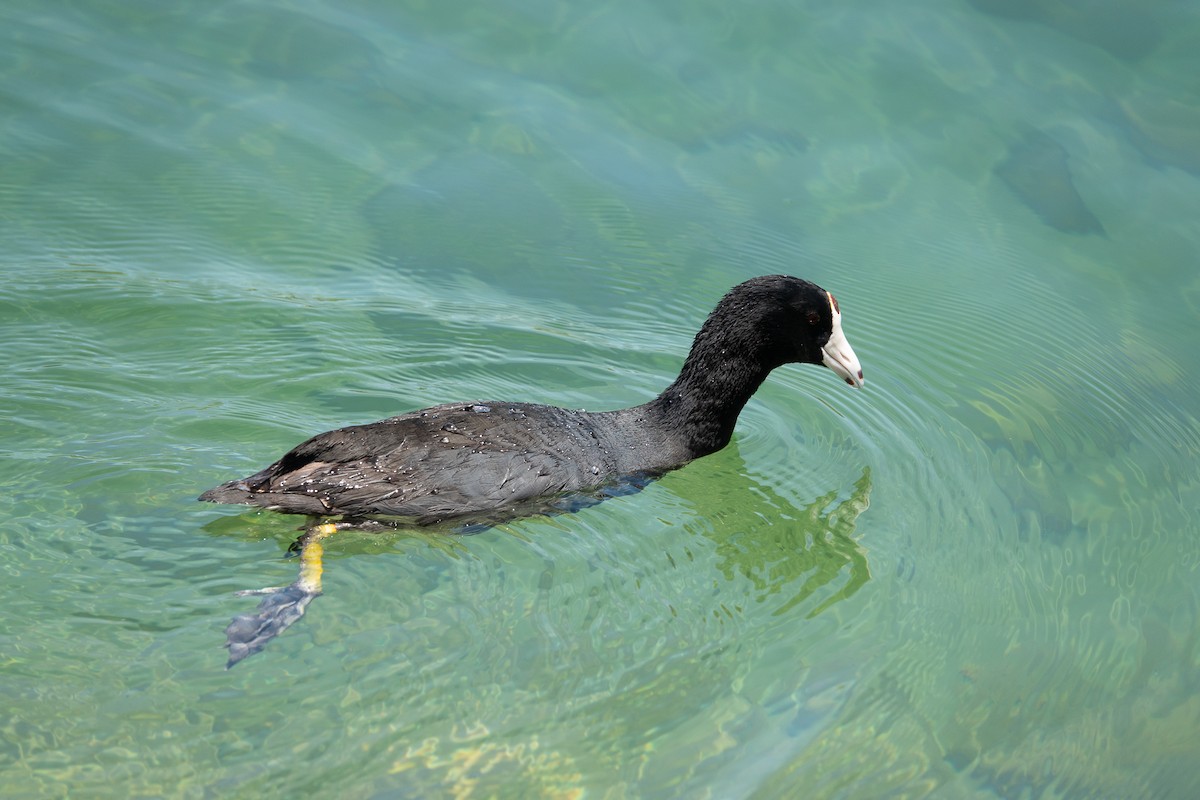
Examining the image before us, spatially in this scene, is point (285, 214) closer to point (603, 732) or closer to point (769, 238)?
point (769, 238)

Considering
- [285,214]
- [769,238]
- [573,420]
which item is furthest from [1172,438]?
[285,214]

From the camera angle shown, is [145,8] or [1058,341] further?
[145,8]

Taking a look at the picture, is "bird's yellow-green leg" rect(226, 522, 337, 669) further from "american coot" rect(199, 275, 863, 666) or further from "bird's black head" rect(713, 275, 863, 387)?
"bird's black head" rect(713, 275, 863, 387)

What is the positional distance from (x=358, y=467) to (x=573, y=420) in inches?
40.5

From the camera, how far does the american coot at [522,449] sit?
4.83 m

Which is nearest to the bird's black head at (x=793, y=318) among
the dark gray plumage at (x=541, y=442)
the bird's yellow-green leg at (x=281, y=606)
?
the dark gray plumage at (x=541, y=442)

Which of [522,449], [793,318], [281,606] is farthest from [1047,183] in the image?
[281,606]

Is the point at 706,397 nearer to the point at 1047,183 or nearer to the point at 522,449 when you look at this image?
the point at 522,449

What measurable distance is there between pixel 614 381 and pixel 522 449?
1.40m

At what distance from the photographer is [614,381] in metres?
6.44

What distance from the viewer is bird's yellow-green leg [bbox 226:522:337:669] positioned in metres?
4.22

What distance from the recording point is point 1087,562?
5.36 m

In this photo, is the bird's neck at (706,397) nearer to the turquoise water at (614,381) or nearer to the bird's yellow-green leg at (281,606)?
the turquoise water at (614,381)

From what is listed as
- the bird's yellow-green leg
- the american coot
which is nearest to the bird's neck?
the american coot
